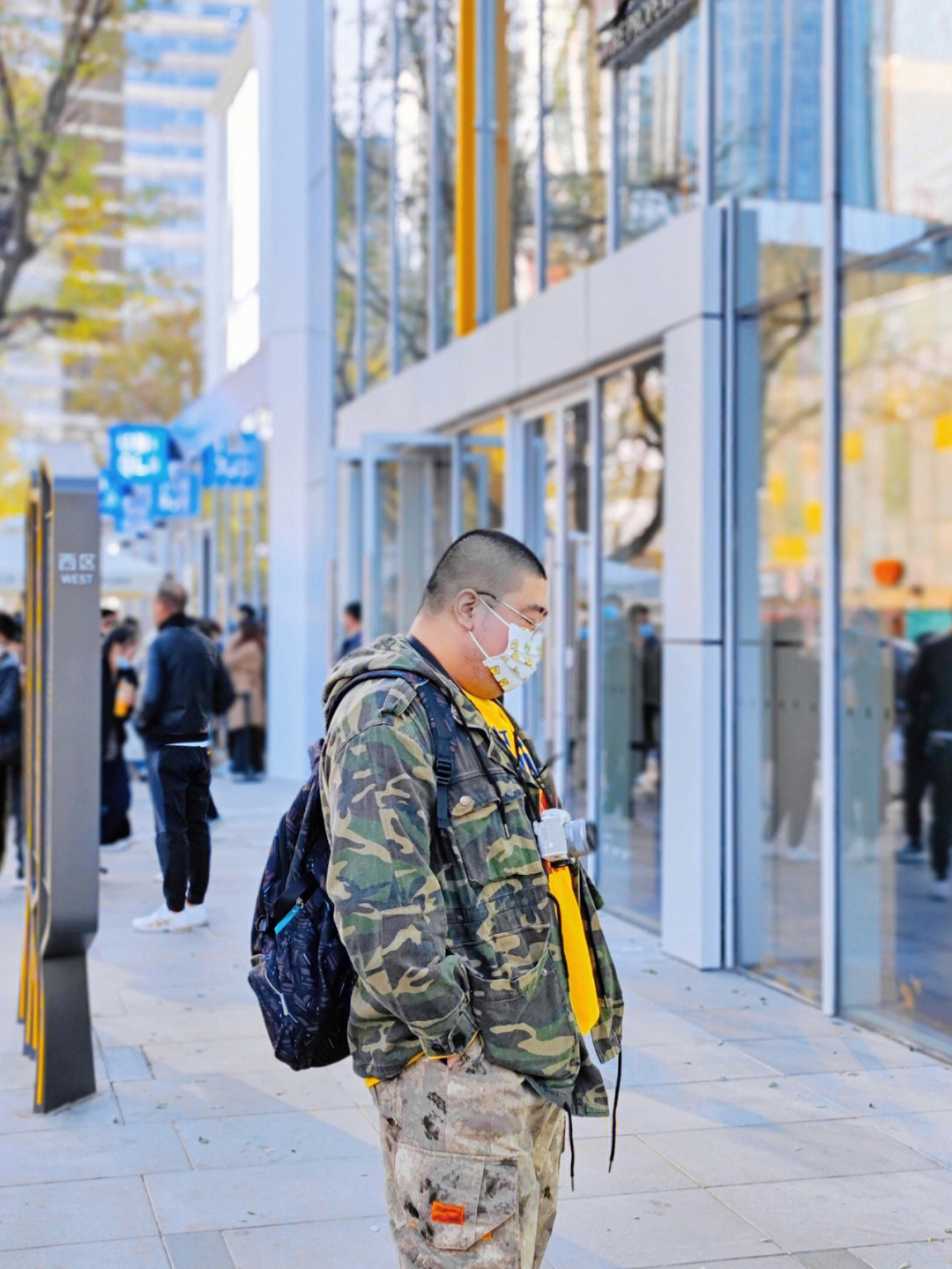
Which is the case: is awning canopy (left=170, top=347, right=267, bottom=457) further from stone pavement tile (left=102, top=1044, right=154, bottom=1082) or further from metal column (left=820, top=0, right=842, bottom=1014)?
stone pavement tile (left=102, top=1044, right=154, bottom=1082)

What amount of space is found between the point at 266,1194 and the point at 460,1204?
230 cm

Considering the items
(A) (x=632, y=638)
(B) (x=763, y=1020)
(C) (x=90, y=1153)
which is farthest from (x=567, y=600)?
(C) (x=90, y=1153)

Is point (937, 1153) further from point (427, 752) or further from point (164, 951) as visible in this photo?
point (164, 951)

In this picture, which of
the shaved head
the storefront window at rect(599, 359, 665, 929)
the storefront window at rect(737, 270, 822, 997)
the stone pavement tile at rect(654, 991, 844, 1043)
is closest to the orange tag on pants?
Answer: the shaved head

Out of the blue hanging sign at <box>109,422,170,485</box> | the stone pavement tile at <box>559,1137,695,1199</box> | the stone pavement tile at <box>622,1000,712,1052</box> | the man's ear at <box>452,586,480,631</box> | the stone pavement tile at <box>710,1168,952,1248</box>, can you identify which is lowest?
the stone pavement tile at <box>622,1000,712,1052</box>

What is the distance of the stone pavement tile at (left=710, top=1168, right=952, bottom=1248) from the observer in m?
4.61

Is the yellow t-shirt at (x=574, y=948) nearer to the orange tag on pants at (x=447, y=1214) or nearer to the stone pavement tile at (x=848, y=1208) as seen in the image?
the orange tag on pants at (x=447, y=1214)

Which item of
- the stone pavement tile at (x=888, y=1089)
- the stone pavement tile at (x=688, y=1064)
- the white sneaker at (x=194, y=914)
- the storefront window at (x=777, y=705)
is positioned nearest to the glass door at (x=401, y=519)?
the storefront window at (x=777, y=705)

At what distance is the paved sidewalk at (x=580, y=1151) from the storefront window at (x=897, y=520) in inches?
40.9

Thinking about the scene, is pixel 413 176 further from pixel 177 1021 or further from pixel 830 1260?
pixel 830 1260

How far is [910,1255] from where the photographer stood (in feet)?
14.7

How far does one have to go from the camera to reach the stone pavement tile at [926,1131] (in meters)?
5.39

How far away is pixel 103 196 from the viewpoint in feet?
84.0

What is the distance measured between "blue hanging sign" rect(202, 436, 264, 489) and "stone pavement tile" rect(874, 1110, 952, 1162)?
1701cm
